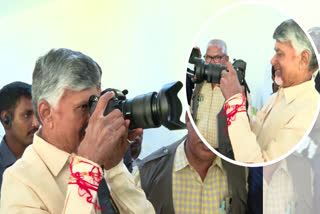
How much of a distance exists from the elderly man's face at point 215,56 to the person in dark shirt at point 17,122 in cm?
58

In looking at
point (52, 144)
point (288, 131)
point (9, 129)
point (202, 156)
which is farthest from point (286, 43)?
point (9, 129)

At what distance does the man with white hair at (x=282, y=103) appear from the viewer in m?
1.05

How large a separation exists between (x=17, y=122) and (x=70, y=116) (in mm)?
325

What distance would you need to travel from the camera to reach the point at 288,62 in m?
1.05

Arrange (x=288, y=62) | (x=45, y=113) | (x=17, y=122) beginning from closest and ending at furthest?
1. (x=45, y=113)
2. (x=288, y=62)
3. (x=17, y=122)

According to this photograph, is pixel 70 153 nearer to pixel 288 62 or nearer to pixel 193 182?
pixel 193 182

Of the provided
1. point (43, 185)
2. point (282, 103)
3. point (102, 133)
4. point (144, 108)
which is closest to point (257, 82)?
point (282, 103)

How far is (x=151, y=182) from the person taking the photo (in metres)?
1.27

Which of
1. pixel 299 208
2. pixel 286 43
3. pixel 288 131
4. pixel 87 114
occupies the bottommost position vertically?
pixel 299 208

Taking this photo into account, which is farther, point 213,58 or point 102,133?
A: point 213,58

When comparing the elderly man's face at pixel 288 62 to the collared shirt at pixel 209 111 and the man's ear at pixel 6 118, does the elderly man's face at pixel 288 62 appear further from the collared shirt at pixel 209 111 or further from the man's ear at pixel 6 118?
the man's ear at pixel 6 118

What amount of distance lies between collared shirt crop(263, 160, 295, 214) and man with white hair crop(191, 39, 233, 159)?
0.23 meters

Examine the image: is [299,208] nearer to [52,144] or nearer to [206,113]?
[206,113]

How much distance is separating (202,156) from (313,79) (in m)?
0.44
